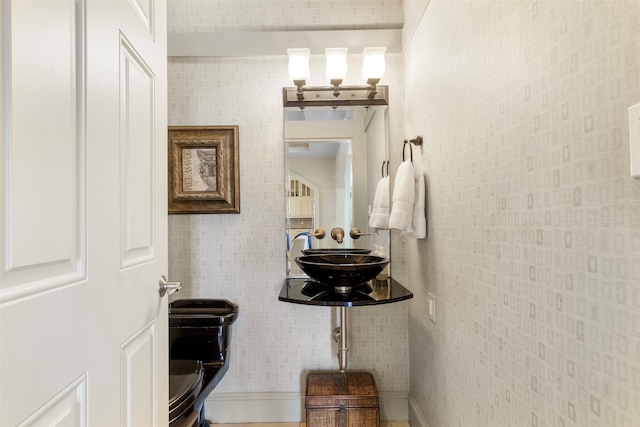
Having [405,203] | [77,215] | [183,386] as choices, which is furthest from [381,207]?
[77,215]

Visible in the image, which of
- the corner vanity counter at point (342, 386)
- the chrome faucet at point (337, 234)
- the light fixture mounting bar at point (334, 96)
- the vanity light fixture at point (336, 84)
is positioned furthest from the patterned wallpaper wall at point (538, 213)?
the chrome faucet at point (337, 234)

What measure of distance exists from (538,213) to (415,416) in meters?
1.57

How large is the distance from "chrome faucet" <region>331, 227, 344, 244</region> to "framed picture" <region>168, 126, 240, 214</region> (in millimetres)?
602

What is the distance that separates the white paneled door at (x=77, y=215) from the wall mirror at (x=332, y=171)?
1207 mm

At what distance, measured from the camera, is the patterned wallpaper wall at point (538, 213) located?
0.64 m

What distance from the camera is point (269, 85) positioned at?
2.13m

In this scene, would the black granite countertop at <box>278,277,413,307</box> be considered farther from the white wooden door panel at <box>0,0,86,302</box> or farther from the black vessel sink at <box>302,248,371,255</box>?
the white wooden door panel at <box>0,0,86,302</box>

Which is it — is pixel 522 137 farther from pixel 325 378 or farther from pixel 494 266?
pixel 325 378

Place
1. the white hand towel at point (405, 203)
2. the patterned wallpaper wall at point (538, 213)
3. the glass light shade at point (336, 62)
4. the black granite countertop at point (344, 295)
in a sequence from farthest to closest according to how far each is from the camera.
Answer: the glass light shade at point (336, 62) → the white hand towel at point (405, 203) → the black granite countertop at point (344, 295) → the patterned wallpaper wall at point (538, 213)

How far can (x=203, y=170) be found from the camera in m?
2.12

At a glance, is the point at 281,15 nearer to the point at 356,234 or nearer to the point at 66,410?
the point at 356,234

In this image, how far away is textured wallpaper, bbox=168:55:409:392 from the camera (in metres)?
2.12

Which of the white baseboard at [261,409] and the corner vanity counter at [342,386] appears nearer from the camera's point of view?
the corner vanity counter at [342,386]

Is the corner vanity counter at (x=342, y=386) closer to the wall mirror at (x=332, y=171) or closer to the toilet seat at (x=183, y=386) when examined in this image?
the wall mirror at (x=332, y=171)
